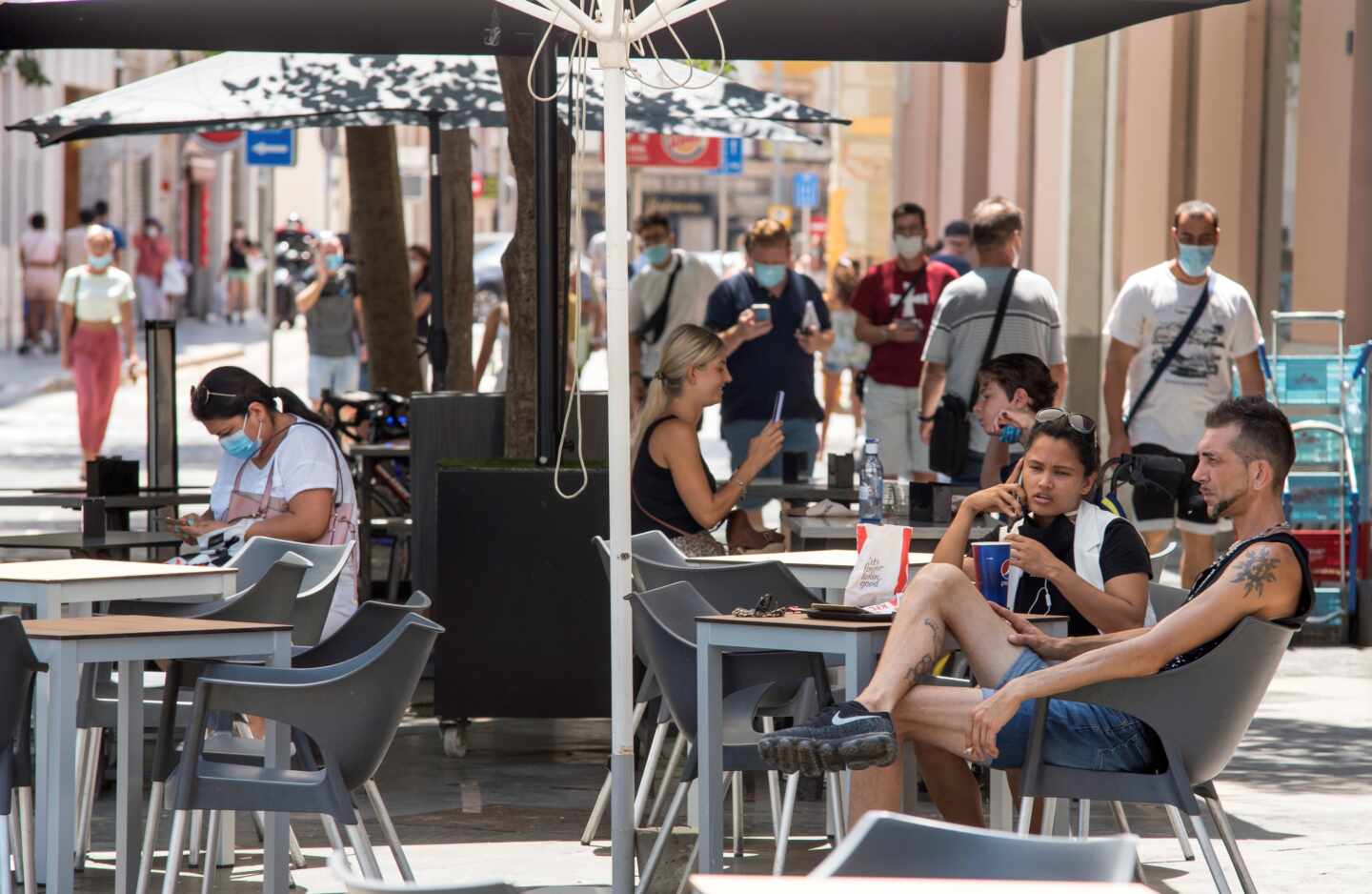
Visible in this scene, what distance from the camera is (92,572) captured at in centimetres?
637

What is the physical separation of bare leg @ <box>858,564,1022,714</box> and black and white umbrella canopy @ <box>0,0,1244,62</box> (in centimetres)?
289

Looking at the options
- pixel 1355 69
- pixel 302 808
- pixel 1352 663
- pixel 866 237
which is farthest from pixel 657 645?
pixel 866 237

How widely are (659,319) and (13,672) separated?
882 cm

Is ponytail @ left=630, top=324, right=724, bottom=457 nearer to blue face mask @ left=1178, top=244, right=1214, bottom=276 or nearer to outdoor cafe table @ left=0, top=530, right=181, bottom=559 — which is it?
outdoor cafe table @ left=0, top=530, right=181, bottom=559

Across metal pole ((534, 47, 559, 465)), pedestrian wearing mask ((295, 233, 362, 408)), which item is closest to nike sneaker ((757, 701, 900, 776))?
metal pole ((534, 47, 559, 465))

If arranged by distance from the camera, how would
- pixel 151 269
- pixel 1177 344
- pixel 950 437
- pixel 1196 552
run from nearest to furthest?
pixel 950 437, pixel 1177 344, pixel 1196 552, pixel 151 269

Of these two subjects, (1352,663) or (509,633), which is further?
(1352,663)

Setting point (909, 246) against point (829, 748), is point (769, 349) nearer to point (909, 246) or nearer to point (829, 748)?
point (909, 246)

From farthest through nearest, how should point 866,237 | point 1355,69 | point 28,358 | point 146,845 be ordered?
point 866,237 → point 28,358 → point 1355,69 → point 146,845

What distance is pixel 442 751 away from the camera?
8.27m

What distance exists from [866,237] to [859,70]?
3.50 metres

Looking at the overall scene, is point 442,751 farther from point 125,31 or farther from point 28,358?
point 28,358

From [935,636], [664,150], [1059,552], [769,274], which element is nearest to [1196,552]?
[769,274]

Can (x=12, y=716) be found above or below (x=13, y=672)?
below
